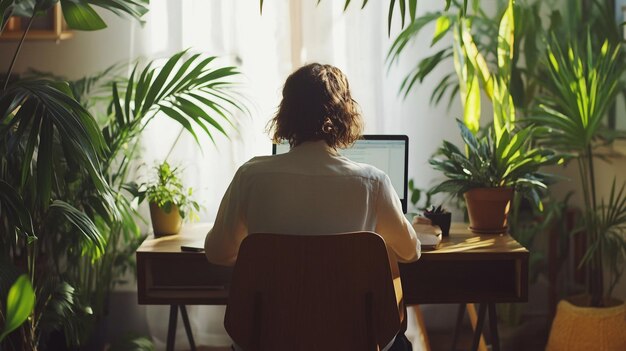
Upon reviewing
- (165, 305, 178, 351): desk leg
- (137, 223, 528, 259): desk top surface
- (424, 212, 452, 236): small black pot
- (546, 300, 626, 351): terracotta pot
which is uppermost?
(424, 212, 452, 236): small black pot

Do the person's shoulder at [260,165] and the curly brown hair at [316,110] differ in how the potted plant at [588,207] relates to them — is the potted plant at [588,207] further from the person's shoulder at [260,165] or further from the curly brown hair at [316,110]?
the person's shoulder at [260,165]

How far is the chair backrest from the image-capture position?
1.98m

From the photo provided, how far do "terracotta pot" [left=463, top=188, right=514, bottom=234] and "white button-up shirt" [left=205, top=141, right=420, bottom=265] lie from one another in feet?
2.48

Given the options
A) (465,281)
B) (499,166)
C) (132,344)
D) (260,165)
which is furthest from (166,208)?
(499,166)

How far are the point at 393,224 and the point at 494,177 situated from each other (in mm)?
830

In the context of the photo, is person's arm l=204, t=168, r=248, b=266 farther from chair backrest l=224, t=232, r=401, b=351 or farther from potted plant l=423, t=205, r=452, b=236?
potted plant l=423, t=205, r=452, b=236

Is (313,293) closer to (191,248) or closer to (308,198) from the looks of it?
(308,198)

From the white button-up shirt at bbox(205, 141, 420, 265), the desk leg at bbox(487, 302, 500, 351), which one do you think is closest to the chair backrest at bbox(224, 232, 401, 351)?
the white button-up shirt at bbox(205, 141, 420, 265)

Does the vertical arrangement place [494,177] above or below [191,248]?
above

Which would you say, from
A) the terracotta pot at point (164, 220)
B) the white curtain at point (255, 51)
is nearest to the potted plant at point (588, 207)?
the white curtain at point (255, 51)

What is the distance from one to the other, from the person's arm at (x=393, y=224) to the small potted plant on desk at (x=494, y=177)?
2.23ft

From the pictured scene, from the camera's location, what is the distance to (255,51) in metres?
3.53

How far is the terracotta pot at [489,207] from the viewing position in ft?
9.46

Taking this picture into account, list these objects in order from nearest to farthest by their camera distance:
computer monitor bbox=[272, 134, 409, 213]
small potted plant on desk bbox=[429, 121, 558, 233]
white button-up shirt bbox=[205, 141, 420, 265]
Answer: white button-up shirt bbox=[205, 141, 420, 265], small potted plant on desk bbox=[429, 121, 558, 233], computer monitor bbox=[272, 134, 409, 213]
